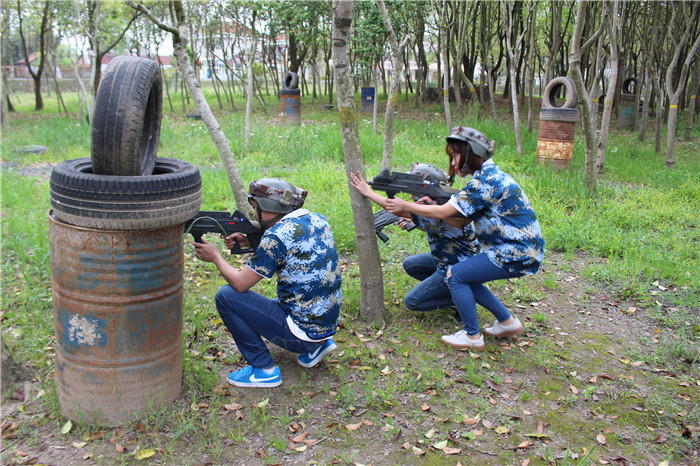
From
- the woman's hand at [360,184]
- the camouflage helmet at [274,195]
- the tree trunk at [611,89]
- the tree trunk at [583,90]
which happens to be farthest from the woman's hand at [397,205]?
the tree trunk at [611,89]

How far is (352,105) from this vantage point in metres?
4.07

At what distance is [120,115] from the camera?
8.93 feet

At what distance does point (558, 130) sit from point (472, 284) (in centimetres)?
639

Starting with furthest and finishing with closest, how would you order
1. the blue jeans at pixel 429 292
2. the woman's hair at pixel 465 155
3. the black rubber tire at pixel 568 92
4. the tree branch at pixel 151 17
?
the black rubber tire at pixel 568 92 < the tree branch at pixel 151 17 < the blue jeans at pixel 429 292 < the woman's hair at pixel 465 155

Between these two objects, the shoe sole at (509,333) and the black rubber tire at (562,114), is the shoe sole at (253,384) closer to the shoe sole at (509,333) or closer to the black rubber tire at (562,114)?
the shoe sole at (509,333)

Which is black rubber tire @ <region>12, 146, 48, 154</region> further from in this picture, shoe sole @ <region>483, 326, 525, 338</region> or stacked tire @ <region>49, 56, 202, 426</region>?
shoe sole @ <region>483, 326, 525, 338</region>

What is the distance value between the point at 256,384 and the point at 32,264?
3.21m

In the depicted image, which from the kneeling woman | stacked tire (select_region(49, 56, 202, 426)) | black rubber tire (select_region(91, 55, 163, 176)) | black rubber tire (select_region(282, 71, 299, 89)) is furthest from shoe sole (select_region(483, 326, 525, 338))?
black rubber tire (select_region(282, 71, 299, 89))

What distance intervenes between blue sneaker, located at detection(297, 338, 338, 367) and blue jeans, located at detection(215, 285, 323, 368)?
17 centimetres

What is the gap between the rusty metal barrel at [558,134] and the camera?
Result: 30.0 ft

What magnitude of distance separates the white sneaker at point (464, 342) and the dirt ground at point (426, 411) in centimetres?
8

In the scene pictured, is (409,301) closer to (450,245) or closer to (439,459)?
(450,245)

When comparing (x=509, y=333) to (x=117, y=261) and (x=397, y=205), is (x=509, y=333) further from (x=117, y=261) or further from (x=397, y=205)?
(x=117, y=261)

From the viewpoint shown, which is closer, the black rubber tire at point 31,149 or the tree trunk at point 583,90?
the tree trunk at point 583,90
